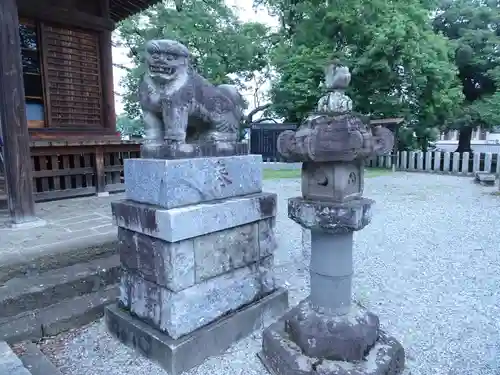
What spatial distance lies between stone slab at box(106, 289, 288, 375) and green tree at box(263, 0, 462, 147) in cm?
1079

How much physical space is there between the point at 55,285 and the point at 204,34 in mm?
8885

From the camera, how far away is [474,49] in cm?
1477

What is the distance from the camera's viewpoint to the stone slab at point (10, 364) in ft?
6.28

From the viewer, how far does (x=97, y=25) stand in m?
6.63

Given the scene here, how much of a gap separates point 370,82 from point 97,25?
995cm

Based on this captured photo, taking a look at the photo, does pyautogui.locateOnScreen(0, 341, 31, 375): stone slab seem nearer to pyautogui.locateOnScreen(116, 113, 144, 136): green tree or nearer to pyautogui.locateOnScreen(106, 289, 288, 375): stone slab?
pyautogui.locateOnScreen(106, 289, 288, 375): stone slab

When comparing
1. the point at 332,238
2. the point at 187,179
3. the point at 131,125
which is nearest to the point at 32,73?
the point at 187,179

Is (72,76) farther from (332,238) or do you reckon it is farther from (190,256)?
(332,238)

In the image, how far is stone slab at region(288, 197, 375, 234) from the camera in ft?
6.08

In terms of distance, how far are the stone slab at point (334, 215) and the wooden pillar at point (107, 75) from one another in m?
6.21

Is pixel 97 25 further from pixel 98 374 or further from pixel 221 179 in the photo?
pixel 98 374

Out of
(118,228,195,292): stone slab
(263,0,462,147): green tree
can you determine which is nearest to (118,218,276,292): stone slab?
(118,228,195,292): stone slab

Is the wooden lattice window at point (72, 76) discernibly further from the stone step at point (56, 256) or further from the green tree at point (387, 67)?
the green tree at point (387, 67)

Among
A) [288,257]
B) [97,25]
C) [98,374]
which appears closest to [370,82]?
[97,25]
